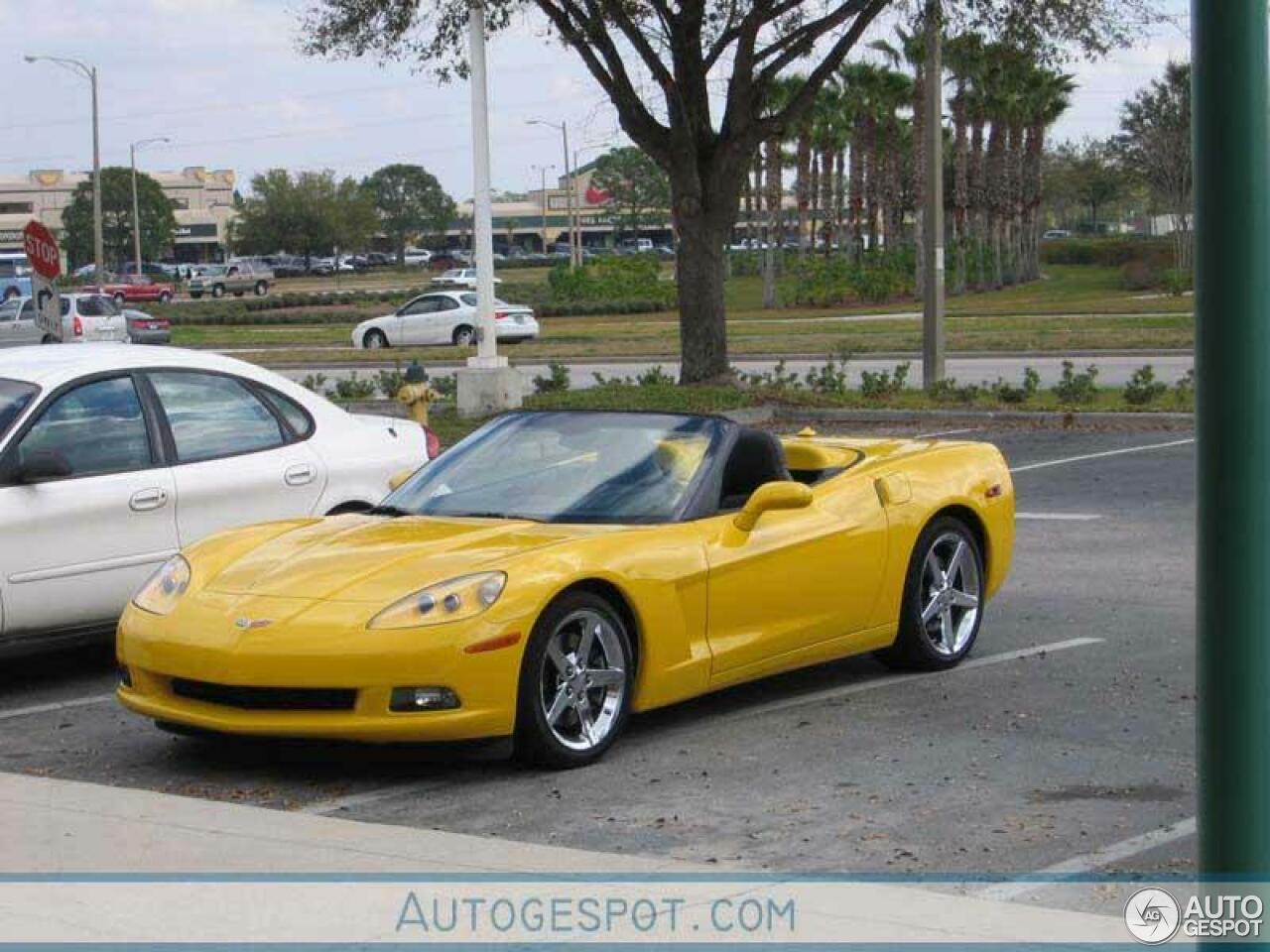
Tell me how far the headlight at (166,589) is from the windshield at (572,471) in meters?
1.02

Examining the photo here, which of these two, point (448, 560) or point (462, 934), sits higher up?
point (448, 560)

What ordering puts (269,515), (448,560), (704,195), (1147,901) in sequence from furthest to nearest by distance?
(704,195) < (269,515) < (448,560) < (1147,901)

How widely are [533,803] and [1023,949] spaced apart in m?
2.38

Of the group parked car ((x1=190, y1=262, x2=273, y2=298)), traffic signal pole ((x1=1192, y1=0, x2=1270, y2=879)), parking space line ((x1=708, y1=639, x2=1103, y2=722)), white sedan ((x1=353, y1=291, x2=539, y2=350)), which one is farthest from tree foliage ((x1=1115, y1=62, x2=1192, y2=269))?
traffic signal pole ((x1=1192, y1=0, x2=1270, y2=879))

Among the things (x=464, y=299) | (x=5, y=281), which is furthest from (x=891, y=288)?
(x=5, y=281)

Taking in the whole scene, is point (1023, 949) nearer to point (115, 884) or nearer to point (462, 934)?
point (462, 934)

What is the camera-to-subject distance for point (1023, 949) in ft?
16.4

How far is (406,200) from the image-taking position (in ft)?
457

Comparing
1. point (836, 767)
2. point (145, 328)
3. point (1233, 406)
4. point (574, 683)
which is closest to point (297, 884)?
point (574, 683)

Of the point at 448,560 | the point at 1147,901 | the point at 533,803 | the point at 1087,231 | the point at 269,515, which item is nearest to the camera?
the point at 1147,901

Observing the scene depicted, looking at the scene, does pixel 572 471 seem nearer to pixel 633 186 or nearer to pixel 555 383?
pixel 555 383

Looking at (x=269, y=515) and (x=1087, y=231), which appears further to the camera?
(x=1087, y=231)

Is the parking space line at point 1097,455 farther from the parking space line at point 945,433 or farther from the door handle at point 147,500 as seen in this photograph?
the door handle at point 147,500

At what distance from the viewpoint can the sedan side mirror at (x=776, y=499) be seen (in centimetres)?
807
